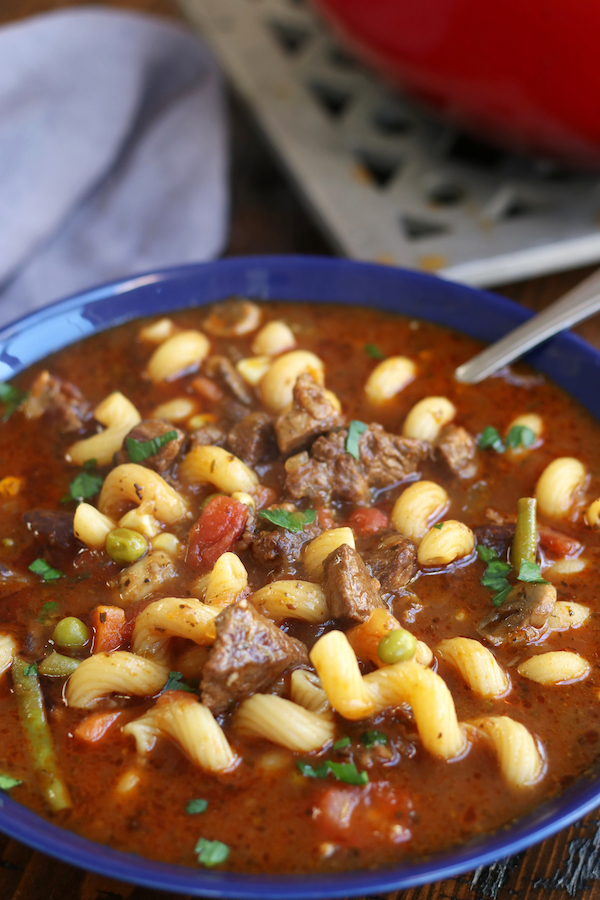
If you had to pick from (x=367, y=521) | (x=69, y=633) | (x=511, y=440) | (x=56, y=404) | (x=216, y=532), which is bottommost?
(x=511, y=440)

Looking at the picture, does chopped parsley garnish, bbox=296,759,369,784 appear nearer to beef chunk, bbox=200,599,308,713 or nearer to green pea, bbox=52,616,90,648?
beef chunk, bbox=200,599,308,713

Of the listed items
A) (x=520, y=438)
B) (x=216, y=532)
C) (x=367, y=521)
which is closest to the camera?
(x=216, y=532)

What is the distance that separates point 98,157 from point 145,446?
6.97 feet

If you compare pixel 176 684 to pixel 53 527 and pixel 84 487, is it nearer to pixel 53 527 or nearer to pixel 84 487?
pixel 53 527

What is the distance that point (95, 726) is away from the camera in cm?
235

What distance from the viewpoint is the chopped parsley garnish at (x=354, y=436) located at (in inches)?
117

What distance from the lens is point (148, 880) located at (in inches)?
75.5

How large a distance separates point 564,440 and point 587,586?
2.18 ft

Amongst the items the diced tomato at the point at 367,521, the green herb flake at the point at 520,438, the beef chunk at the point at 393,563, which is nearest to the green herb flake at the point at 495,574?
the beef chunk at the point at 393,563

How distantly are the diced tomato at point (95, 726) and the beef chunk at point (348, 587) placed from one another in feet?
2.27

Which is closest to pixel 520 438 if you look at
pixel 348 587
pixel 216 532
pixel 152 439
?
pixel 348 587

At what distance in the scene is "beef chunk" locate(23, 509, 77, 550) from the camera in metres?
2.78

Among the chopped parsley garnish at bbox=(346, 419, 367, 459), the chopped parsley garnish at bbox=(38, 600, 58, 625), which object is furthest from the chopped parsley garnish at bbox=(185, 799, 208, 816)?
the chopped parsley garnish at bbox=(346, 419, 367, 459)

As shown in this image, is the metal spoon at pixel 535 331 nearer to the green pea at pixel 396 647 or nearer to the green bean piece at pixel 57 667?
the green pea at pixel 396 647
